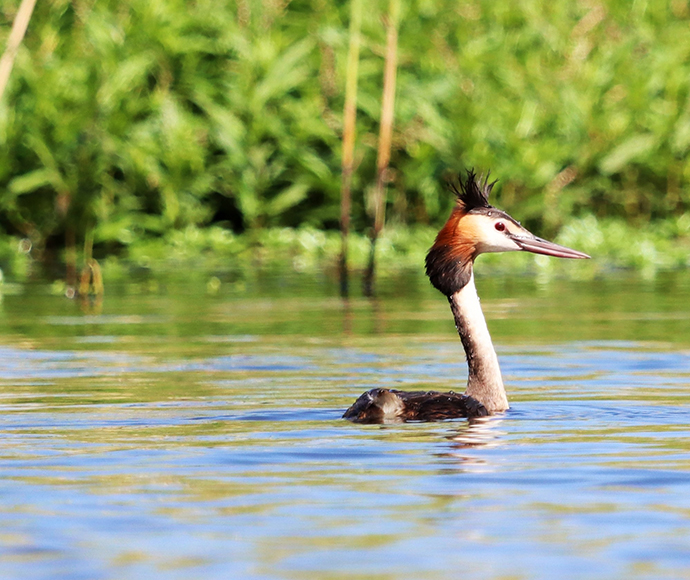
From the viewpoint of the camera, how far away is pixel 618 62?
22.0 metres

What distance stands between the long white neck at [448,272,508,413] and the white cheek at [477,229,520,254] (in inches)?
7.8

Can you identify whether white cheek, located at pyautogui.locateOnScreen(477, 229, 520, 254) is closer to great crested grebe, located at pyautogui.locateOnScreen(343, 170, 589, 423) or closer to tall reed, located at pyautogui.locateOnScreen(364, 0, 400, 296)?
great crested grebe, located at pyautogui.locateOnScreen(343, 170, 589, 423)

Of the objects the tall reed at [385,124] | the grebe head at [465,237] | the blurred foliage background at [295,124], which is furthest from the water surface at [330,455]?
the blurred foliage background at [295,124]

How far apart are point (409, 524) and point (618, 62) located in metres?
16.9

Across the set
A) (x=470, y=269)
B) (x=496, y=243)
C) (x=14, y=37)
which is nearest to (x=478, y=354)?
(x=470, y=269)

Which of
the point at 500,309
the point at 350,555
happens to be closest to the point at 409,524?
the point at 350,555

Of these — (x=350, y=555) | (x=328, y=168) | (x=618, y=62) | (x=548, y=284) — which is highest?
(x=618, y=62)

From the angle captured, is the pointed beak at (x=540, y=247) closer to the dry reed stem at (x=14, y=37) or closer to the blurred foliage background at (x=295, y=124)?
the dry reed stem at (x=14, y=37)

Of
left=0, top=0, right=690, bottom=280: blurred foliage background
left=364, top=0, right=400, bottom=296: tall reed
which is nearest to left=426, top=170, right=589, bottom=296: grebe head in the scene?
left=364, top=0, right=400, bottom=296: tall reed

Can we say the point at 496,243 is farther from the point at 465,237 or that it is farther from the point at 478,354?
the point at 478,354

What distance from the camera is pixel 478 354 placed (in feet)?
28.6

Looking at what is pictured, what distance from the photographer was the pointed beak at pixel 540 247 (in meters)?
8.95

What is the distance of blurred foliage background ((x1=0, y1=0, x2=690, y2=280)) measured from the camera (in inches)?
804

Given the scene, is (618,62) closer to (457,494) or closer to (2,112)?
(2,112)
